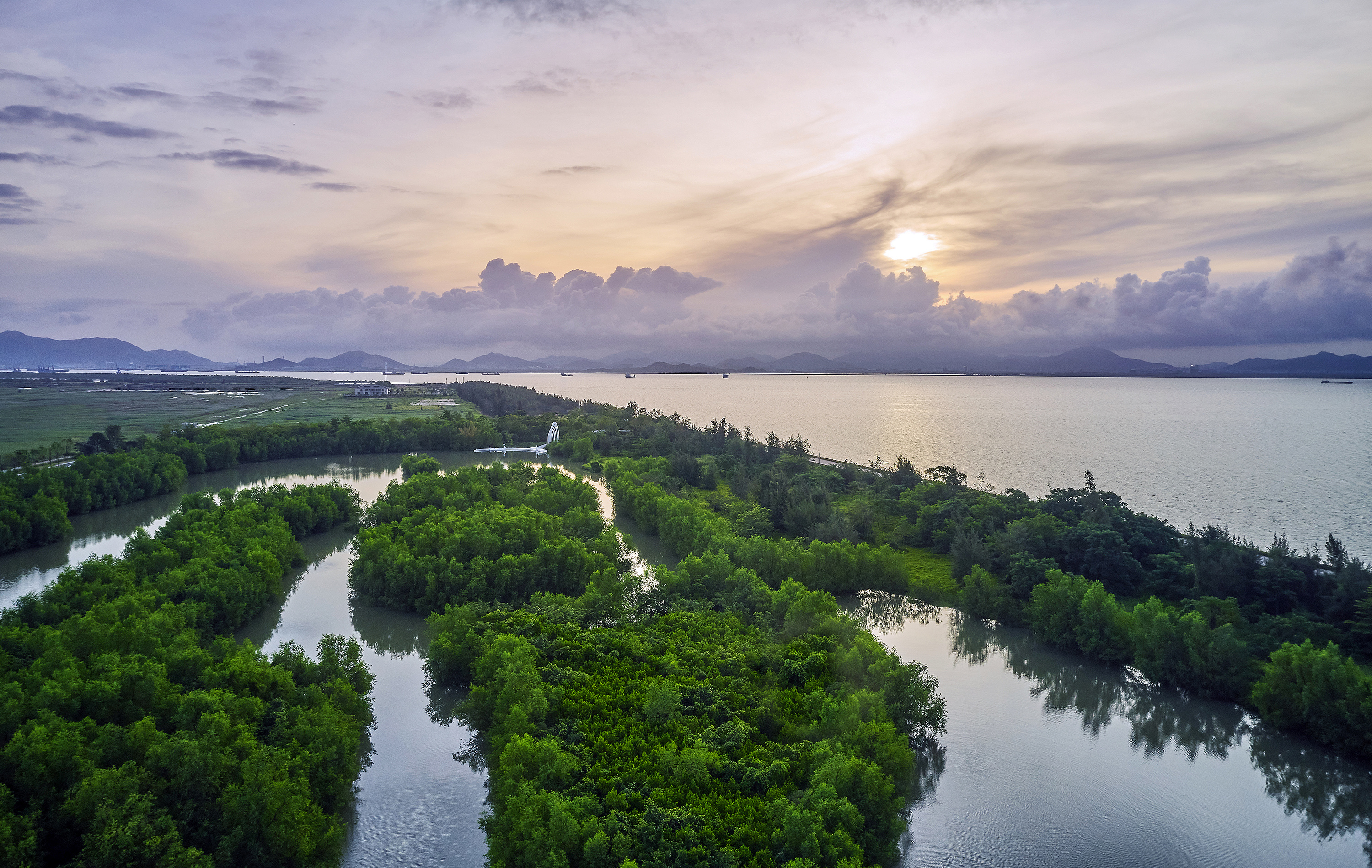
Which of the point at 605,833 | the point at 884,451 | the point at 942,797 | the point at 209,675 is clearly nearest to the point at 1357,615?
the point at 942,797

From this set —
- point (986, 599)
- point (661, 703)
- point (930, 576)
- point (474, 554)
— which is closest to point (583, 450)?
point (474, 554)

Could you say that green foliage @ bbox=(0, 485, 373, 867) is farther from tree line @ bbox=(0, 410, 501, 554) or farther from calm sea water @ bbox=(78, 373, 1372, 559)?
calm sea water @ bbox=(78, 373, 1372, 559)

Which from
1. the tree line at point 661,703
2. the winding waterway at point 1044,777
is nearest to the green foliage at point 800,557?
the tree line at point 661,703

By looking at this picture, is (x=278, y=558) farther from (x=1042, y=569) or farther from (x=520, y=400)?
(x=520, y=400)

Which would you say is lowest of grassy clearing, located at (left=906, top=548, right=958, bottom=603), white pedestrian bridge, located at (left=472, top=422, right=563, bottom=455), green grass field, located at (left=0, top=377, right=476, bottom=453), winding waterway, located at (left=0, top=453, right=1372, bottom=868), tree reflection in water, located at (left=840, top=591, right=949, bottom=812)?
winding waterway, located at (left=0, top=453, right=1372, bottom=868)

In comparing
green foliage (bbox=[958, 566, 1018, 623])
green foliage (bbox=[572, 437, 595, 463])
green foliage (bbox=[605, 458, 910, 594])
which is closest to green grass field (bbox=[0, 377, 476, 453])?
green foliage (bbox=[572, 437, 595, 463])

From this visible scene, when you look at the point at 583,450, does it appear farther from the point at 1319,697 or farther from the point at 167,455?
the point at 1319,697
